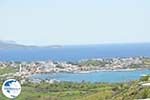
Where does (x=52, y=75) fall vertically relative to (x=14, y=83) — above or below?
below

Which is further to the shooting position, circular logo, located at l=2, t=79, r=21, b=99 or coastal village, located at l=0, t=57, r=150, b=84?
coastal village, located at l=0, t=57, r=150, b=84

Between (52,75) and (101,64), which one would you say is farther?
(101,64)

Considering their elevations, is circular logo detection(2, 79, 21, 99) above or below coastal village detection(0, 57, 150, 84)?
above

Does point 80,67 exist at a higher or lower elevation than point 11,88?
lower

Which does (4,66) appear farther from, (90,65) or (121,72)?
(121,72)

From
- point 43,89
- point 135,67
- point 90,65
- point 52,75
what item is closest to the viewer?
point 43,89

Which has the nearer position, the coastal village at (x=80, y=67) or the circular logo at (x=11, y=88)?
the circular logo at (x=11, y=88)

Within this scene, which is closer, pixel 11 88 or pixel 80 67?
pixel 11 88

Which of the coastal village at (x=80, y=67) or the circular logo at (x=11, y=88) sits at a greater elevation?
the circular logo at (x=11, y=88)

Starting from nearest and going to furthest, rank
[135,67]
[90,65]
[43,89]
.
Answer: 1. [43,89]
2. [135,67]
3. [90,65]

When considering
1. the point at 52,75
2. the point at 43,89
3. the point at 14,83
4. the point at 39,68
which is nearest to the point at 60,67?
the point at 39,68
